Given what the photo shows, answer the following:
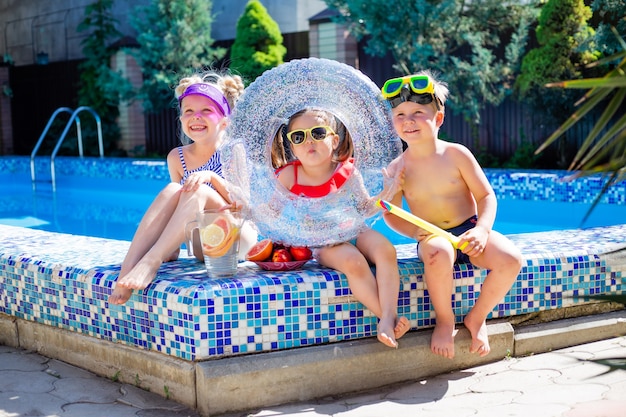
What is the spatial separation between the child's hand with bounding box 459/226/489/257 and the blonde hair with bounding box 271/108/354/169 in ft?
2.42

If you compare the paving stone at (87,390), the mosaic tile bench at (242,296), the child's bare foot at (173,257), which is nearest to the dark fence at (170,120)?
the mosaic tile bench at (242,296)

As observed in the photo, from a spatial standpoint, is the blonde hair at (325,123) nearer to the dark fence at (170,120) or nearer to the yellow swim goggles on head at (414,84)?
the yellow swim goggles on head at (414,84)

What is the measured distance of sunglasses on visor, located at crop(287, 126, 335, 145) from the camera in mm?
3557

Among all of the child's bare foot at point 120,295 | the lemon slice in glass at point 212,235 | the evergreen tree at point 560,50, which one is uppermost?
the evergreen tree at point 560,50

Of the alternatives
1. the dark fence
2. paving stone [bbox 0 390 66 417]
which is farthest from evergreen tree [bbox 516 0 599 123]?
paving stone [bbox 0 390 66 417]

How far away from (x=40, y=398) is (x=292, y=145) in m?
1.51

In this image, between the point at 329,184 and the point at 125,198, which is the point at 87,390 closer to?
the point at 329,184

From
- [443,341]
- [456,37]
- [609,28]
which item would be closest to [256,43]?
[456,37]

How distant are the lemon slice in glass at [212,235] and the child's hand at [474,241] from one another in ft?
3.30

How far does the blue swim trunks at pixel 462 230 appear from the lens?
359 cm

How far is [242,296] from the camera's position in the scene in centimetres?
316

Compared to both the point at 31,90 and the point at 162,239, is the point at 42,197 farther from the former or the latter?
the point at 162,239

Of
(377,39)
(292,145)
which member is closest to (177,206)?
(292,145)

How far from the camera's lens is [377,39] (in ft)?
36.1
